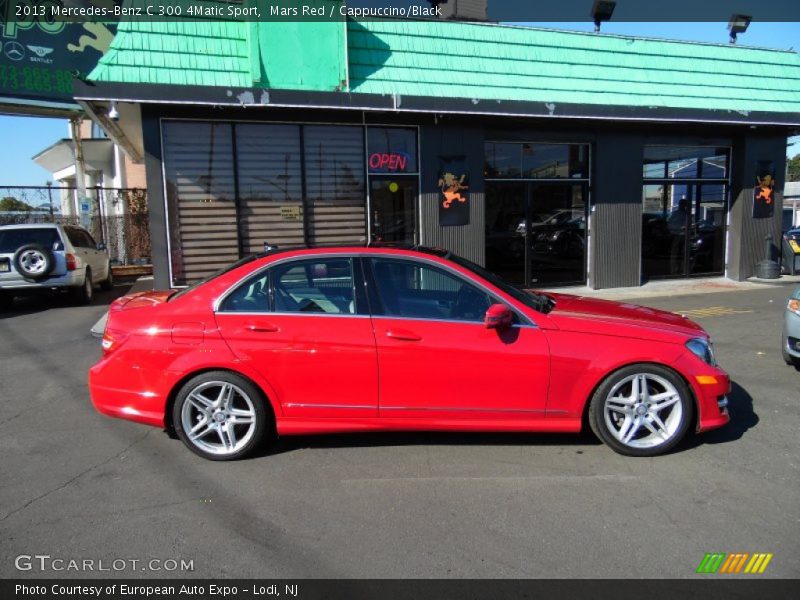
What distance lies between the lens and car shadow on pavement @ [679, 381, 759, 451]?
4.41 metres

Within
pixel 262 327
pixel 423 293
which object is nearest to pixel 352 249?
pixel 423 293

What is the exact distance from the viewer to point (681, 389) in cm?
407

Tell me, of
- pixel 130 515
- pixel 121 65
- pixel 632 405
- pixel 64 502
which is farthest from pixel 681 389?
pixel 121 65

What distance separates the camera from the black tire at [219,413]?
4066 millimetres

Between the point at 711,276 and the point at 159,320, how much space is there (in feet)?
45.1

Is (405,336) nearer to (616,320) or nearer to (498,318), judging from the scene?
(498,318)

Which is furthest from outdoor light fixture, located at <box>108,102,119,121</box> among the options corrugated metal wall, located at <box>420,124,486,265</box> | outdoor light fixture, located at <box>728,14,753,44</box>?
outdoor light fixture, located at <box>728,14,753,44</box>

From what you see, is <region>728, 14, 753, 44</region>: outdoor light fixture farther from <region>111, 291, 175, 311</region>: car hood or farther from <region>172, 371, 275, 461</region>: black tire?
<region>172, 371, 275, 461</region>: black tire

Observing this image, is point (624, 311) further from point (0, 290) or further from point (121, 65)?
point (0, 290)

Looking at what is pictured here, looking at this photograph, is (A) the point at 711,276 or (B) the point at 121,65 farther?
(A) the point at 711,276

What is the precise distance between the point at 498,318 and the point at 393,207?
7756 millimetres

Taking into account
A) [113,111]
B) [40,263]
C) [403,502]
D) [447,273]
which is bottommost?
[403,502]

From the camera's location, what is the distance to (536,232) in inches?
488

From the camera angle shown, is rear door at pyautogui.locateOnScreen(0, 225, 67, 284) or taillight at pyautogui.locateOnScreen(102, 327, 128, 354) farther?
rear door at pyautogui.locateOnScreen(0, 225, 67, 284)
